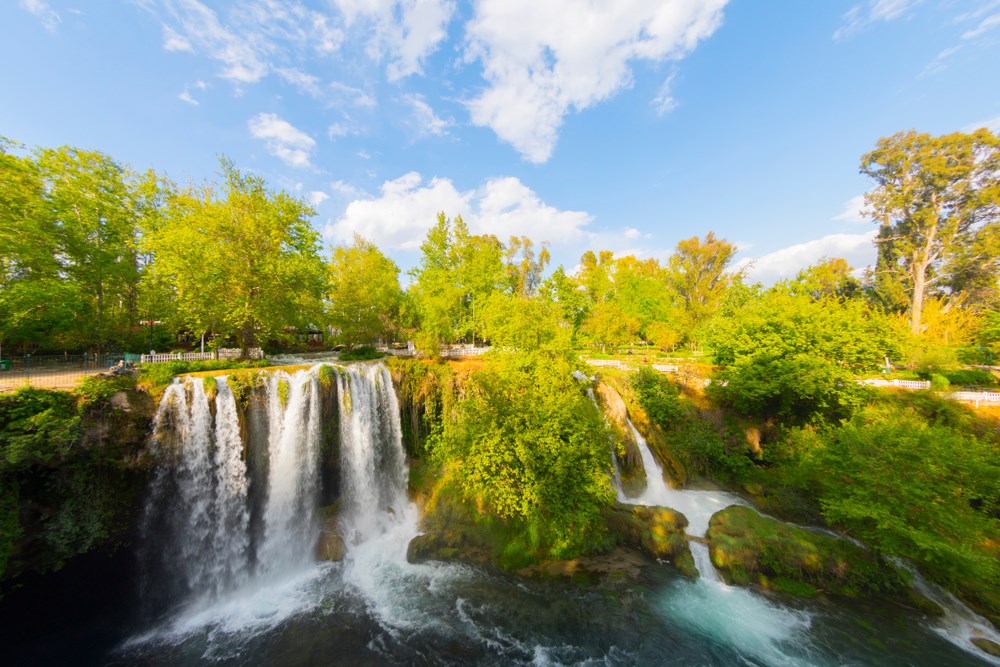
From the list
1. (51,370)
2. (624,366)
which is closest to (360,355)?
(51,370)

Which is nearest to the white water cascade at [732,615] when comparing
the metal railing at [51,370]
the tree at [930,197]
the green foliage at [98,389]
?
the green foliage at [98,389]

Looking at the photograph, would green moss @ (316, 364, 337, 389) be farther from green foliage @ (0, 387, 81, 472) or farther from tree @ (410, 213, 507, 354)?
tree @ (410, 213, 507, 354)

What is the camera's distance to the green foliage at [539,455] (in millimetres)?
12336

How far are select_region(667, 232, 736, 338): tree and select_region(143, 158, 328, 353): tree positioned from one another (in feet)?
159

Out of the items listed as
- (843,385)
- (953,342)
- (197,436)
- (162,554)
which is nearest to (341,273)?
(197,436)

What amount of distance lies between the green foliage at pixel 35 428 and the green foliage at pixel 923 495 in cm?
2688

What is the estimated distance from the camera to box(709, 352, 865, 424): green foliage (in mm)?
18453

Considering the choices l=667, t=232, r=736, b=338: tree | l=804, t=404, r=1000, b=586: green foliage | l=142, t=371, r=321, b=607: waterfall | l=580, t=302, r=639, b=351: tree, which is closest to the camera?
l=804, t=404, r=1000, b=586: green foliage

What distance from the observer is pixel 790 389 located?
64.3ft

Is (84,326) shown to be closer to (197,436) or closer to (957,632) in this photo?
(197,436)

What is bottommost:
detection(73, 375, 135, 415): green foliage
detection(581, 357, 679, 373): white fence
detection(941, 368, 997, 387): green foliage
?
detection(941, 368, 997, 387): green foliage

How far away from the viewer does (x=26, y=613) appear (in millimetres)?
10898

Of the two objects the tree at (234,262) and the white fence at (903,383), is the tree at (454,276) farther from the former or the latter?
the white fence at (903,383)

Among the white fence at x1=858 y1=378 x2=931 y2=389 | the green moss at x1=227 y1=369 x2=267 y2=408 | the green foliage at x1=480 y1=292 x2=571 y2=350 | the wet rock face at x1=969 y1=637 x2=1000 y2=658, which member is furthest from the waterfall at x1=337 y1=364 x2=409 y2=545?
the white fence at x1=858 y1=378 x2=931 y2=389
